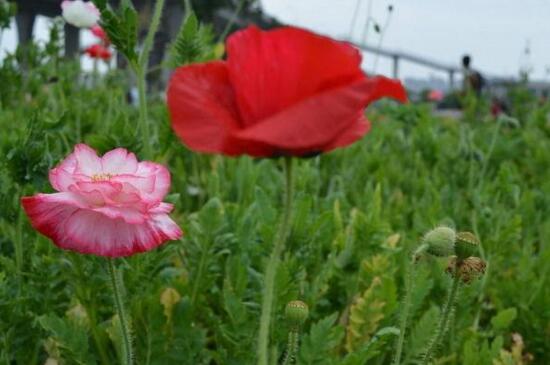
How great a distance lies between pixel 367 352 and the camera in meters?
1.14

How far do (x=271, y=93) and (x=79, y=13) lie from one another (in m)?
1.88

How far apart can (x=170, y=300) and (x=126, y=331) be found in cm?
50

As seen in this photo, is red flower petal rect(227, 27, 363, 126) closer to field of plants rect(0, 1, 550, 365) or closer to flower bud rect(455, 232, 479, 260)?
field of plants rect(0, 1, 550, 365)

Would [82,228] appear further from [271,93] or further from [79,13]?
[79,13]

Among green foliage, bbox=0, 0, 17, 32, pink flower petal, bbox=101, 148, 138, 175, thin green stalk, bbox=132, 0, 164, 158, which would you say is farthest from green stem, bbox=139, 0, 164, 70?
green foliage, bbox=0, 0, 17, 32

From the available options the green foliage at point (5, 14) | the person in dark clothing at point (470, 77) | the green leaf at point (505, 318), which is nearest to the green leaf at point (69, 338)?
the green leaf at point (505, 318)

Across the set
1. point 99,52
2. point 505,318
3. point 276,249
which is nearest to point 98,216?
point 276,249

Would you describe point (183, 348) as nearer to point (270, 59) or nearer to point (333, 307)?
point (333, 307)

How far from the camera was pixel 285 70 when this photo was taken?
0.64 meters

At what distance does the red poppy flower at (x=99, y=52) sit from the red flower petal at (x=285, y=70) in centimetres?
281

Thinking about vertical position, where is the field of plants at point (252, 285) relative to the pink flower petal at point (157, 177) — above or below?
below

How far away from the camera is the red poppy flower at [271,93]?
0.62 meters

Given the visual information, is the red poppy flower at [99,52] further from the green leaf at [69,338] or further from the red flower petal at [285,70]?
the red flower petal at [285,70]

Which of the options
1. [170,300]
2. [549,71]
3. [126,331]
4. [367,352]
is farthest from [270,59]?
[549,71]
